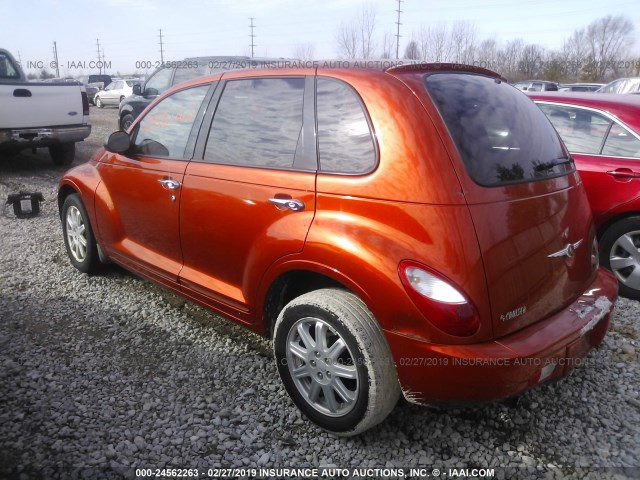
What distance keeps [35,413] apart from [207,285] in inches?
43.0

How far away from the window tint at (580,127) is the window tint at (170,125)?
3205 millimetres

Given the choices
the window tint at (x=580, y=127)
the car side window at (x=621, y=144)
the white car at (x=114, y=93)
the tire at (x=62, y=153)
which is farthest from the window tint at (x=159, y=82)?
the white car at (x=114, y=93)

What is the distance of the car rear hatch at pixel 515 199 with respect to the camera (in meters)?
2.14

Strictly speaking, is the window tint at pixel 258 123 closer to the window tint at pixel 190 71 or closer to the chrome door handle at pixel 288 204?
the chrome door handle at pixel 288 204

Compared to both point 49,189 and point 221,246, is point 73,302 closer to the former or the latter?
point 221,246

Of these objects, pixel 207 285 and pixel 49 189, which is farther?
pixel 49 189

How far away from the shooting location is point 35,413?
2619mm

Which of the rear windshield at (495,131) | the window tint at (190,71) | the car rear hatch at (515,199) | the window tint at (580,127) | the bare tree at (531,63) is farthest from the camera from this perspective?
the bare tree at (531,63)

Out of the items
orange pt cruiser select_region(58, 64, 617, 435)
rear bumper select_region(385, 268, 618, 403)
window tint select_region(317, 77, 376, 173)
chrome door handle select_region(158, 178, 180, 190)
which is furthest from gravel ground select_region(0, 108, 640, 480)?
window tint select_region(317, 77, 376, 173)

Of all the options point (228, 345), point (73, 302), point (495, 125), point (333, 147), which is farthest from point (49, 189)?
point (495, 125)

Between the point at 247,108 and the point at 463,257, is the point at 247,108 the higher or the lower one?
the higher one

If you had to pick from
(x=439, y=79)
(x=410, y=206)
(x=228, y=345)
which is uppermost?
(x=439, y=79)

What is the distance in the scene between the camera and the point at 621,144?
13.9ft

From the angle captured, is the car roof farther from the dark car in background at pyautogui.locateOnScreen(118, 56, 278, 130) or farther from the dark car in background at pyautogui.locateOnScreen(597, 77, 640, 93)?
the dark car in background at pyautogui.locateOnScreen(597, 77, 640, 93)
